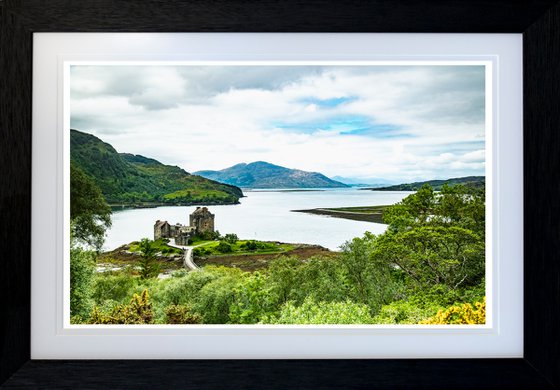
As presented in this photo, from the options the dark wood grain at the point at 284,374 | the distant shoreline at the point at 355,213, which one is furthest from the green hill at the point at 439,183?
the dark wood grain at the point at 284,374

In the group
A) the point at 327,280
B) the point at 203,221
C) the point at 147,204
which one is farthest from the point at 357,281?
the point at 147,204

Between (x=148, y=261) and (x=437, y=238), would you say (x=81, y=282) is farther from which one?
(x=437, y=238)

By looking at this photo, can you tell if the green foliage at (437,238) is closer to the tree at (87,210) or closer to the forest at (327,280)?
the forest at (327,280)

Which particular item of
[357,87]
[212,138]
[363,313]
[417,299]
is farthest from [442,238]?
[212,138]

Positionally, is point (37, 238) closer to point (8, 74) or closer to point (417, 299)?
point (8, 74)

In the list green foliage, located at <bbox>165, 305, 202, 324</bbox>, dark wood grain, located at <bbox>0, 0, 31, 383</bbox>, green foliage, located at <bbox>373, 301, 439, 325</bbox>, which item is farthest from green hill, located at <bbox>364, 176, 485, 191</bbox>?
dark wood grain, located at <bbox>0, 0, 31, 383</bbox>

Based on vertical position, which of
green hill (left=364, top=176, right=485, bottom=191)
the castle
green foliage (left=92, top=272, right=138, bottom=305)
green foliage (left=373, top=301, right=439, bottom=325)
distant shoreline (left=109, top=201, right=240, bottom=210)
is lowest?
green foliage (left=373, top=301, right=439, bottom=325)

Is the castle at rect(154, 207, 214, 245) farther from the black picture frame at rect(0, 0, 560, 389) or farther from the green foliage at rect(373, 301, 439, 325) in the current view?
the black picture frame at rect(0, 0, 560, 389)
